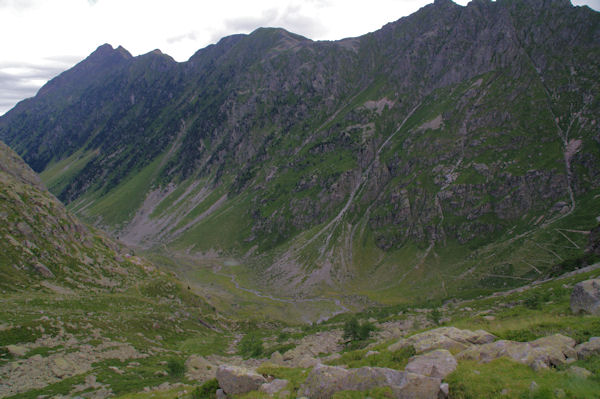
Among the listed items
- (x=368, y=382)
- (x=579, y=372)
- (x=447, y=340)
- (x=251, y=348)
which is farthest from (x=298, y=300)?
(x=579, y=372)

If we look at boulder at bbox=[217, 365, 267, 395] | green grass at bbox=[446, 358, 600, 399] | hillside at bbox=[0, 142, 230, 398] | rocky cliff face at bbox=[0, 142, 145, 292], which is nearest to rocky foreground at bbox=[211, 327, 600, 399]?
boulder at bbox=[217, 365, 267, 395]

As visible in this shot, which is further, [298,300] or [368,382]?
[298,300]

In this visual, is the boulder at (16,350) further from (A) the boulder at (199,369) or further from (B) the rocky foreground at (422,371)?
(B) the rocky foreground at (422,371)

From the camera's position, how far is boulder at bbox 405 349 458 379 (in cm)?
1570

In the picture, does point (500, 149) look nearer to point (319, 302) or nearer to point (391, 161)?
point (391, 161)

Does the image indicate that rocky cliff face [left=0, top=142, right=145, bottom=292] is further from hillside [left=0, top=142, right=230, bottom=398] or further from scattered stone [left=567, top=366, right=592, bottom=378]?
scattered stone [left=567, top=366, right=592, bottom=378]

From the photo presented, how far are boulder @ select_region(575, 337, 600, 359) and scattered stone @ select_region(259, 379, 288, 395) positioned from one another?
50.7ft

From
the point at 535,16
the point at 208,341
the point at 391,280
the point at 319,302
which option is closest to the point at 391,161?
the point at 391,280

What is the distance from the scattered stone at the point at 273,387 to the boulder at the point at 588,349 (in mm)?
15451

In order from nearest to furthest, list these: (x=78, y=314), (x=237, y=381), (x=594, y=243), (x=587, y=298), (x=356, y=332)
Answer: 1. (x=237, y=381)
2. (x=587, y=298)
3. (x=78, y=314)
4. (x=356, y=332)
5. (x=594, y=243)

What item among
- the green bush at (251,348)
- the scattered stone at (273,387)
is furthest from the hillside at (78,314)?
the scattered stone at (273,387)

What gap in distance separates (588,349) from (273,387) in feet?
54.3

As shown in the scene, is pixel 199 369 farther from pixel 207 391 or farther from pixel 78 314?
pixel 78 314

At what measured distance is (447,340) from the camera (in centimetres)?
2045
